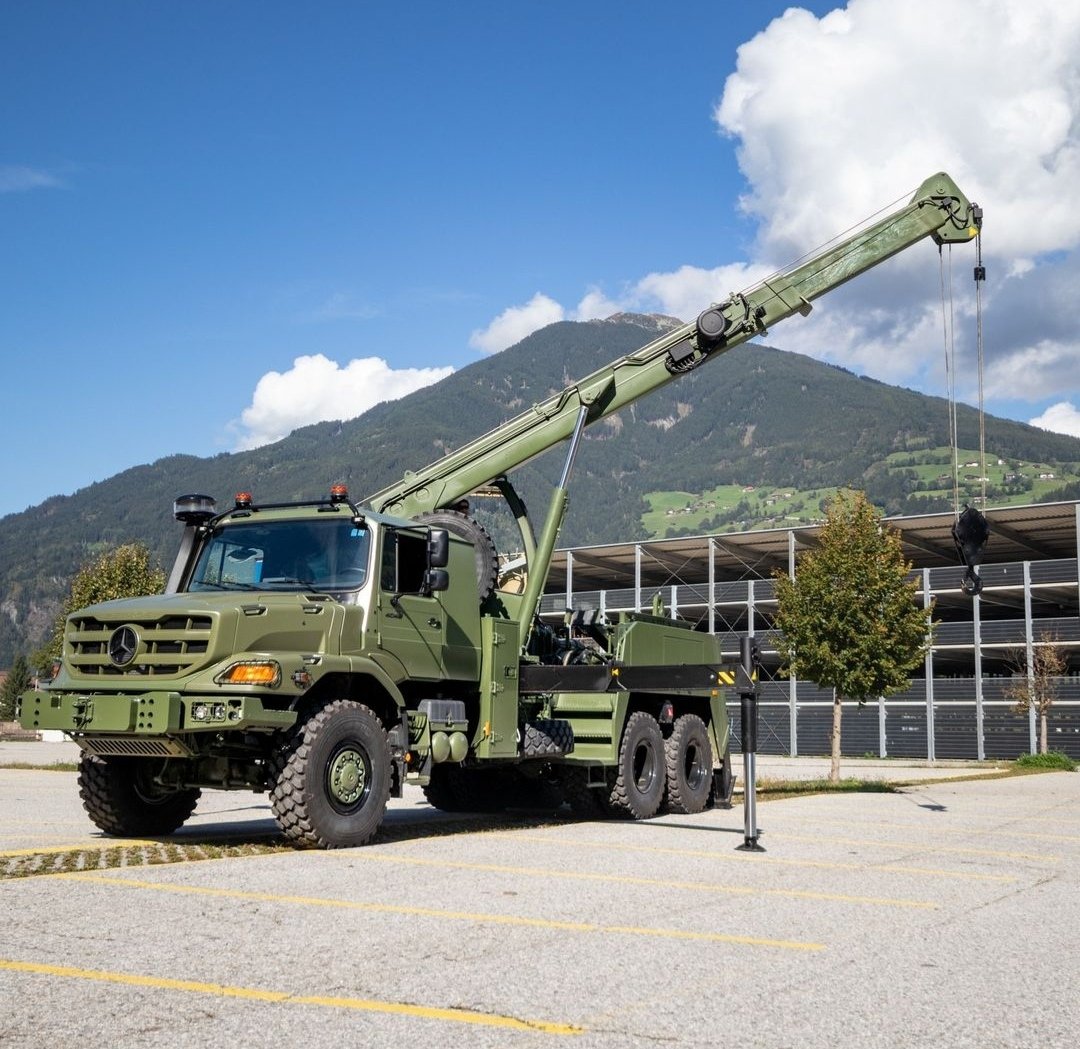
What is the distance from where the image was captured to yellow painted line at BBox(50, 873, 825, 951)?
6.35m

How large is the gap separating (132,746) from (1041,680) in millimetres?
40105

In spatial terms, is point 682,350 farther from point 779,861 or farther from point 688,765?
point 779,861

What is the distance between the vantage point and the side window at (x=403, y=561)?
1105 cm

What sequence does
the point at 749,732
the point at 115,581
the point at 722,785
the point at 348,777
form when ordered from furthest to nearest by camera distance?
the point at 115,581, the point at 722,785, the point at 749,732, the point at 348,777

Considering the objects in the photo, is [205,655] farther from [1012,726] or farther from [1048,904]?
[1012,726]

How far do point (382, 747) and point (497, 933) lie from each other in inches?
163

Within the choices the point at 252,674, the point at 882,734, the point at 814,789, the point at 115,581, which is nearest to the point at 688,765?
the point at 814,789

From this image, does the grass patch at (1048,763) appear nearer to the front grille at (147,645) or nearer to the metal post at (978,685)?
the metal post at (978,685)

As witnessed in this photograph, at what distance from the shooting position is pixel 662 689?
13570 millimetres

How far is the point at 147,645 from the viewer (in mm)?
9742

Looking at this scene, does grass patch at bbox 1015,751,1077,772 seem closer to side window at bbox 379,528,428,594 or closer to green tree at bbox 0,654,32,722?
side window at bbox 379,528,428,594

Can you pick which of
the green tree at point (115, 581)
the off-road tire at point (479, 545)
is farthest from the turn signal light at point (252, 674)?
the green tree at point (115, 581)

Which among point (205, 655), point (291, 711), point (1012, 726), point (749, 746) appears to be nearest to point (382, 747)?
point (291, 711)

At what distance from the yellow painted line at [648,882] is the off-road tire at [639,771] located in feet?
14.8
